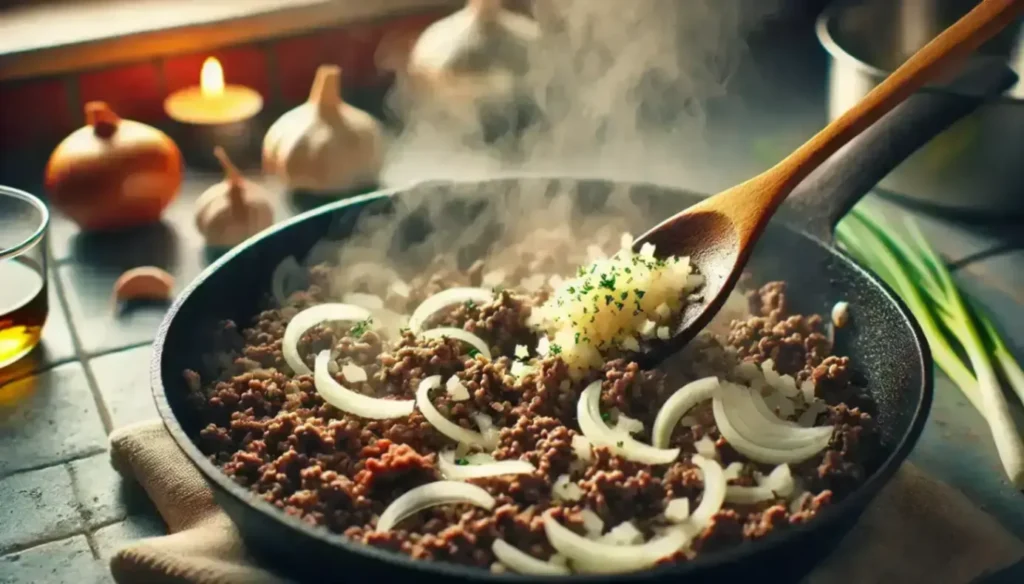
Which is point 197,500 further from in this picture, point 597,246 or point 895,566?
point 895,566

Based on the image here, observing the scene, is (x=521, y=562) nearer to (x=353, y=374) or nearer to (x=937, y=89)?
(x=353, y=374)

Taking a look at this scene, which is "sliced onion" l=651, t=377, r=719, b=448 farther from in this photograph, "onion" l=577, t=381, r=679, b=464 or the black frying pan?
the black frying pan

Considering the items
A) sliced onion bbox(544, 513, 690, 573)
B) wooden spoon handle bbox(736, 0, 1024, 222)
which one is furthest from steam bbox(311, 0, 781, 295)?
sliced onion bbox(544, 513, 690, 573)

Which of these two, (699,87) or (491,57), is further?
(699,87)

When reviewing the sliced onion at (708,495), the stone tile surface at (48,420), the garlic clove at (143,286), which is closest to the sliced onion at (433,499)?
the sliced onion at (708,495)

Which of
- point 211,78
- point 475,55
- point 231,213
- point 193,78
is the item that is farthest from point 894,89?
point 193,78

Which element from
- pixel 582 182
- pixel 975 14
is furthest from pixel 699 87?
pixel 975 14
